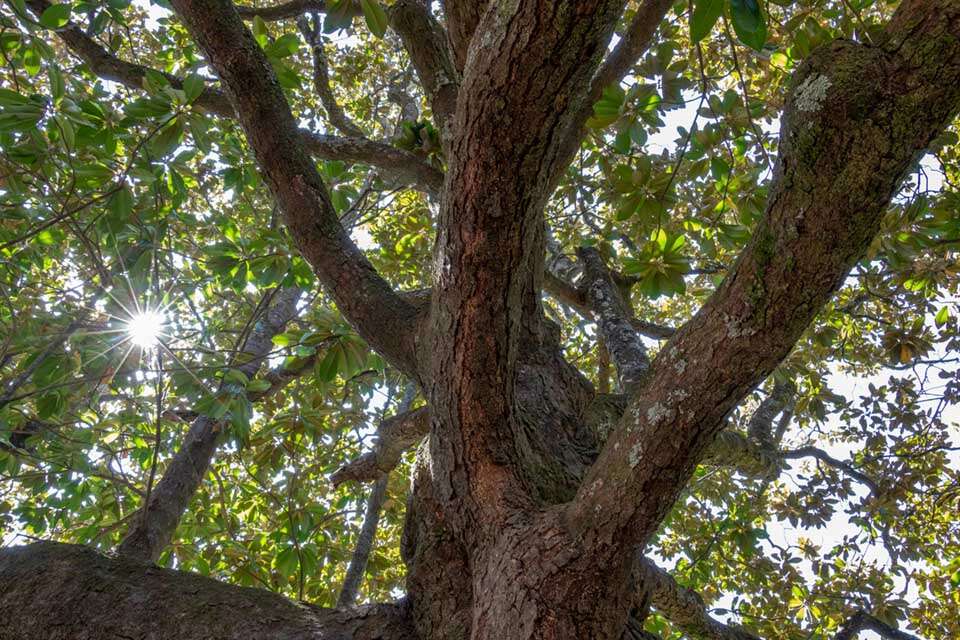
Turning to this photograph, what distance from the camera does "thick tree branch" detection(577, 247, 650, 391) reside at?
2424 millimetres

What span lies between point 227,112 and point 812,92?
235cm

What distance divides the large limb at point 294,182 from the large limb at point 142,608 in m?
0.74

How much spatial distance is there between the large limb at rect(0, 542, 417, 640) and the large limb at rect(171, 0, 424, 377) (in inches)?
29.2

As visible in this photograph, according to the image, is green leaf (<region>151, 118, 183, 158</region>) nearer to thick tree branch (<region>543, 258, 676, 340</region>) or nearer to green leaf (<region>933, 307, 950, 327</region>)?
Result: thick tree branch (<region>543, 258, 676, 340</region>)

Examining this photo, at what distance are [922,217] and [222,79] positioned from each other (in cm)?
276

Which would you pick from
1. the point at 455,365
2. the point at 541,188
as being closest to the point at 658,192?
the point at 541,188

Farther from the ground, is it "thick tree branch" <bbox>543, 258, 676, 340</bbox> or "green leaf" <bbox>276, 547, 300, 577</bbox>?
"thick tree branch" <bbox>543, 258, 676, 340</bbox>

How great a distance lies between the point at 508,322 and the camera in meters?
1.46

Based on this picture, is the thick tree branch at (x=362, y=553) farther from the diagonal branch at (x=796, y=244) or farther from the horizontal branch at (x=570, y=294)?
the diagonal branch at (x=796, y=244)

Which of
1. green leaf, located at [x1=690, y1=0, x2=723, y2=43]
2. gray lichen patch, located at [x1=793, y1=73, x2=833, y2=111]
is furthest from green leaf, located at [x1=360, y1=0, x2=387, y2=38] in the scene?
gray lichen patch, located at [x1=793, y1=73, x2=833, y2=111]

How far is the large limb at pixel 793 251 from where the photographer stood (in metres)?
0.94

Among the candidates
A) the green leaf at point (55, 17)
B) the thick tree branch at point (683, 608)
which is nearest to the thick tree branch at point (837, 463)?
the thick tree branch at point (683, 608)

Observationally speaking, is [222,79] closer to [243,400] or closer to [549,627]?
[243,400]

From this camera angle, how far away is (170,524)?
2.71 metres
